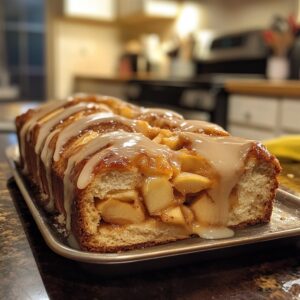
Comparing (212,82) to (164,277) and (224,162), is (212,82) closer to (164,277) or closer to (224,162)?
(224,162)

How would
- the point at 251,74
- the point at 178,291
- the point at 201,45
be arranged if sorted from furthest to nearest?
the point at 201,45
the point at 251,74
the point at 178,291

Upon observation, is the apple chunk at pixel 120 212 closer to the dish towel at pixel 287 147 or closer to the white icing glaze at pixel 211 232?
the white icing glaze at pixel 211 232

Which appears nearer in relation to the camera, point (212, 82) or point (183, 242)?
point (183, 242)

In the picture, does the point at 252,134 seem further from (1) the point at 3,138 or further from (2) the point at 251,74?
(1) the point at 3,138

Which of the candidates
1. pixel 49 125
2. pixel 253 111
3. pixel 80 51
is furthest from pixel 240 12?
pixel 49 125

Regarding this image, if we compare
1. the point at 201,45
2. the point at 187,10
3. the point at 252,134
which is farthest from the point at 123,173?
the point at 187,10

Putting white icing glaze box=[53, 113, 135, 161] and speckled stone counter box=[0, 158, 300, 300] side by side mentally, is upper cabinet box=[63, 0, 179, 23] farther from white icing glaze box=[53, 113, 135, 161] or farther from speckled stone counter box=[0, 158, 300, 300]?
speckled stone counter box=[0, 158, 300, 300]

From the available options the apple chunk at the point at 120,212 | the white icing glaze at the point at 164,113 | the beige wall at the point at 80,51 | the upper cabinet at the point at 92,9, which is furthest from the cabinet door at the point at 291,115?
the beige wall at the point at 80,51
